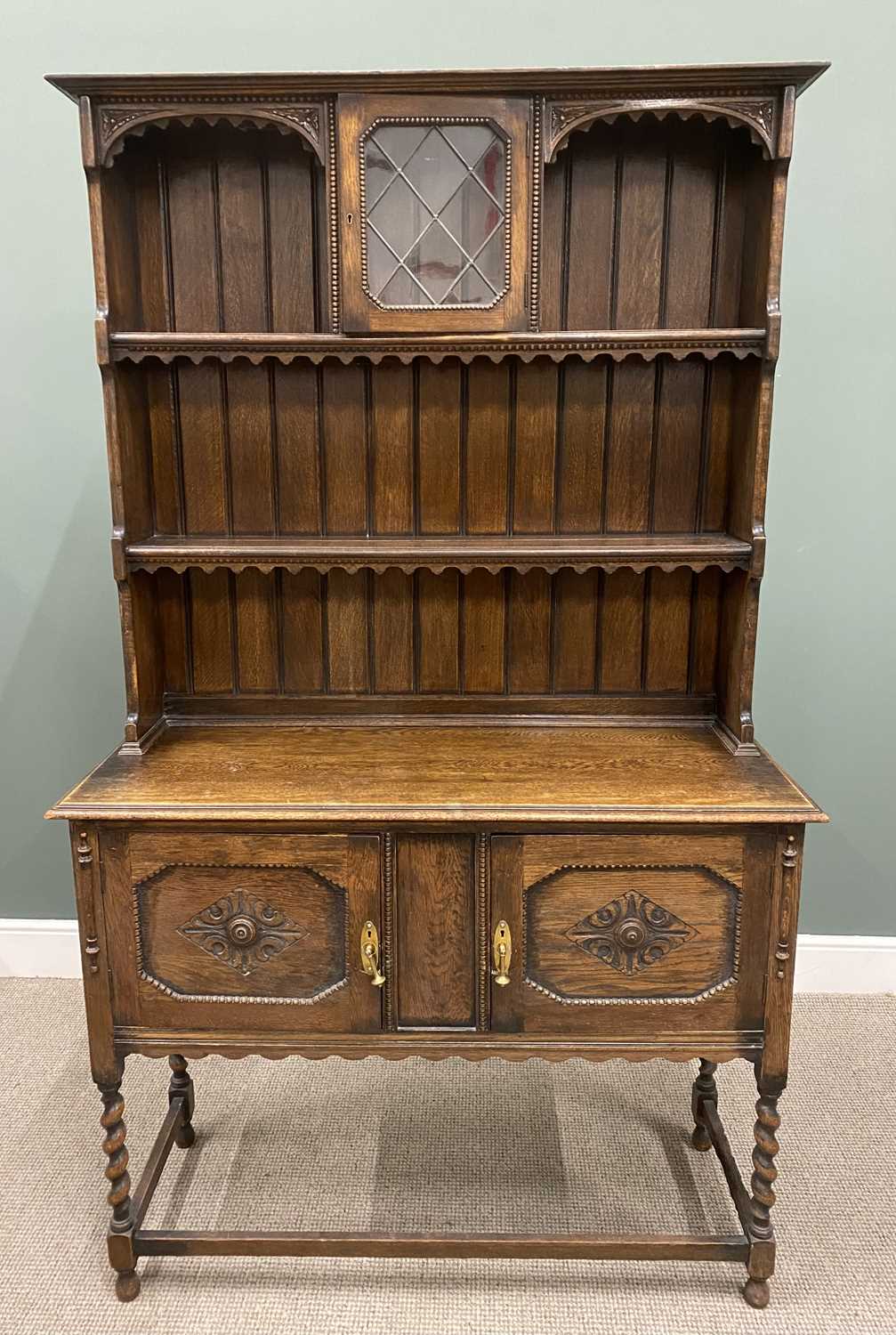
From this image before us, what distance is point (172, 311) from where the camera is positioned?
6.60 ft

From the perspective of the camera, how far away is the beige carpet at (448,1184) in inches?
71.1

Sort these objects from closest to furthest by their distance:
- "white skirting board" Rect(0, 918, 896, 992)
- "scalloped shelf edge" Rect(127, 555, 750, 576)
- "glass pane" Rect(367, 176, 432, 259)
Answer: "glass pane" Rect(367, 176, 432, 259) → "scalloped shelf edge" Rect(127, 555, 750, 576) → "white skirting board" Rect(0, 918, 896, 992)

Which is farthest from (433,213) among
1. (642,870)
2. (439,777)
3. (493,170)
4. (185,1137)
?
(185,1137)

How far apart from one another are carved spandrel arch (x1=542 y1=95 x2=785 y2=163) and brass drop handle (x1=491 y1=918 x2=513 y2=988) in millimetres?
1338

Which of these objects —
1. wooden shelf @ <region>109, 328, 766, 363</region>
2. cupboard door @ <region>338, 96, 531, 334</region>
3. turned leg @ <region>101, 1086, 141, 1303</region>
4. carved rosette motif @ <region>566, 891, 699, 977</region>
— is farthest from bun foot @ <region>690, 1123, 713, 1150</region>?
cupboard door @ <region>338, 96, 531, 334</region>

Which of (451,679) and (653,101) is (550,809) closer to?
(451,679)

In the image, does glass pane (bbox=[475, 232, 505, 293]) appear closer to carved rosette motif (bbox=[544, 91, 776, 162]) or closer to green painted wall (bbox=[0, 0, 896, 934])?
carved rosette motif (bbox=[544, 91, 776, 162])

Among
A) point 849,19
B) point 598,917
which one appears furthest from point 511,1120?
point 849,19

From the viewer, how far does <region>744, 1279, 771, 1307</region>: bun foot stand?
5.93ft

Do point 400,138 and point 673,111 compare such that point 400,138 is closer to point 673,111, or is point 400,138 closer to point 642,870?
point 673,111

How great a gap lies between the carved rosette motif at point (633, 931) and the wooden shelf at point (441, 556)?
2.00 ft

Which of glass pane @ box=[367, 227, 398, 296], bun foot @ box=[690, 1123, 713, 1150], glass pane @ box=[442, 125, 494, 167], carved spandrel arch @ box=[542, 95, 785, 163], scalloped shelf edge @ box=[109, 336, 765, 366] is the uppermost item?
carved spandrel arch @ box=[542, 95, 785, 163]

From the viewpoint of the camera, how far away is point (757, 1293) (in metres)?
1.81

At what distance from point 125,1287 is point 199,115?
2080 millimetres
